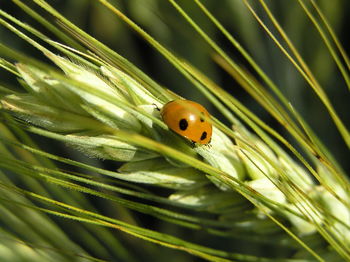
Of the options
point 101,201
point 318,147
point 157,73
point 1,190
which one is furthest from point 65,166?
point 318,147

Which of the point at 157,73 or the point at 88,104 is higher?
the point at 157,73

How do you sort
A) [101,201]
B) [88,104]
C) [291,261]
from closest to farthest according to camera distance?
1. [88,104]
2. [291,261]
3. [101,201]

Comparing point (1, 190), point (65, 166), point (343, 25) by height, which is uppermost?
point (343, 25)

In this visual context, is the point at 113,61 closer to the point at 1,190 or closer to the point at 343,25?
the point at 1,190

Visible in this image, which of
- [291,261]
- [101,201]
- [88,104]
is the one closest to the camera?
[88,104]

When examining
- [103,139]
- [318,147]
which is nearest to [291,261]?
[318,147]

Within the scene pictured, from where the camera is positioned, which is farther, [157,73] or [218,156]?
[157,73]
